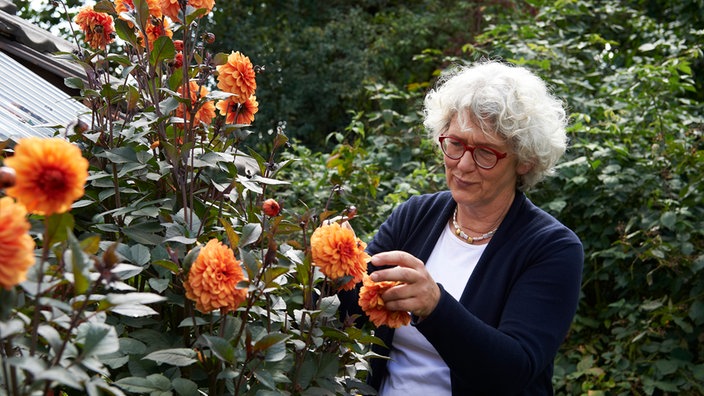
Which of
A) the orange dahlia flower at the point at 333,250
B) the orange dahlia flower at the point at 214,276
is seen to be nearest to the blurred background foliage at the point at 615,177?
the orange dahlia flower at the point at 333,250

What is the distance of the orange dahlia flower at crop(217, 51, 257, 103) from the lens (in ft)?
5.45

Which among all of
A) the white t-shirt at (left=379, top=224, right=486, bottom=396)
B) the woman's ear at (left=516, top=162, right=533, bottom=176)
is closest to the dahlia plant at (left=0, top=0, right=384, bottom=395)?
the white t-shirt at (left=379, top=224, right=486, bottom=396)

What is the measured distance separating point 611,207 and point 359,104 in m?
4.15

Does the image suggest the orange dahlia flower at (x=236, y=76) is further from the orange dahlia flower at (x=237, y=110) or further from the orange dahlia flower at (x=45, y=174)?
the orange dahlia flower at (x=45, y=174)

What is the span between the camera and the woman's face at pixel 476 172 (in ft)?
6.83

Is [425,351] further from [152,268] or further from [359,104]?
[359,104]

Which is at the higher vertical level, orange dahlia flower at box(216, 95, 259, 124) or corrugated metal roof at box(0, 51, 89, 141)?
orange dahlia flower at box(216, 95, 259, 124)

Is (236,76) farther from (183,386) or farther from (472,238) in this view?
(472,238)

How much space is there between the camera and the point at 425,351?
2.05 meters

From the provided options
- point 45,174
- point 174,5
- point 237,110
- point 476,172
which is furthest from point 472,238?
point 45,174

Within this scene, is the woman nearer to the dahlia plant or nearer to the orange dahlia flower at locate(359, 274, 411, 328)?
the orange dahlia flower at locate(359, 274, 411, 328)

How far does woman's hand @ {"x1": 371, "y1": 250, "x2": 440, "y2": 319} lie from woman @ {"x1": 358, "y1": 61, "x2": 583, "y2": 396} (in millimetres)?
17

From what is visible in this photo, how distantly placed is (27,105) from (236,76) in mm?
836

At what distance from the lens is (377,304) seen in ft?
5.35
